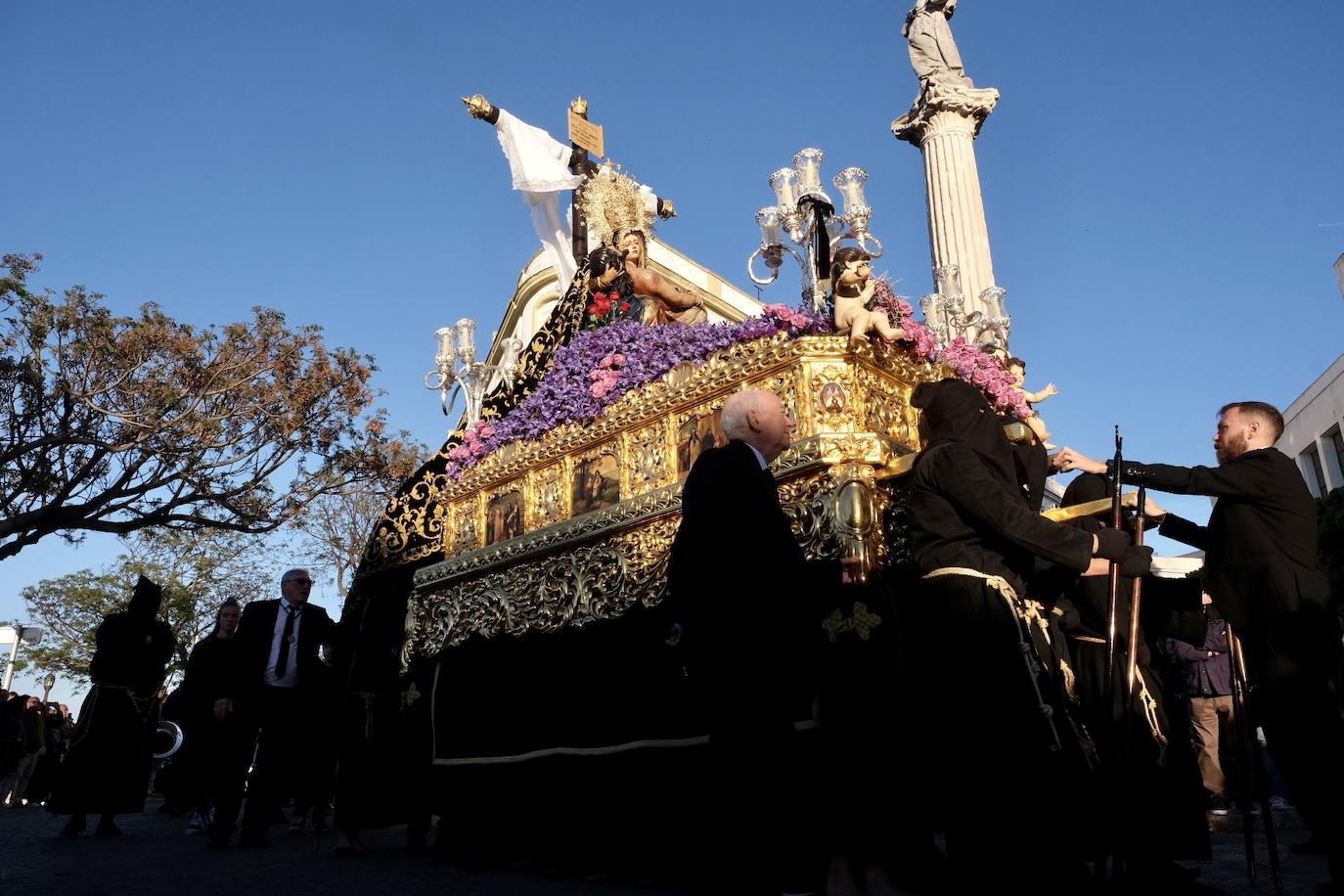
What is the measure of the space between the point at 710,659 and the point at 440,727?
3.62 m

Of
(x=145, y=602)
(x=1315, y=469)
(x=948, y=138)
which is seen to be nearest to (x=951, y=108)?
(x=948, y=138)

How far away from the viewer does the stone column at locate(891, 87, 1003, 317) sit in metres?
19.1

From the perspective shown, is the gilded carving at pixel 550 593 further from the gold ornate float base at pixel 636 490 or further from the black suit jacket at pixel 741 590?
the black suit jacket at pixel 741 590

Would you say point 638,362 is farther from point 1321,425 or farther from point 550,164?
point 1321,425

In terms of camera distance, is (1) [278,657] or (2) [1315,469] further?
(2) [1315,469]

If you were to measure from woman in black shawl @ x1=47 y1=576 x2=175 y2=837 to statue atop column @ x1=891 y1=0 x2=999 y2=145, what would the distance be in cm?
1774

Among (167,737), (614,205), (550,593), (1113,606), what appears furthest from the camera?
(167,737)

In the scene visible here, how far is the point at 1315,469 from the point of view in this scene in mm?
33375

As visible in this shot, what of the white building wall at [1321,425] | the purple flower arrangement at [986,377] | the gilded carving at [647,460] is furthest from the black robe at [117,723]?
the white building wall at [1321,425]

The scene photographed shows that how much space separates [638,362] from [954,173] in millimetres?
16040

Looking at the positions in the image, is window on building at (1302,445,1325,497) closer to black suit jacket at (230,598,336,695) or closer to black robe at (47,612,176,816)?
black suit jacket at (230,598,336,695)

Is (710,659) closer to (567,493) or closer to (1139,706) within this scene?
(1139,706)

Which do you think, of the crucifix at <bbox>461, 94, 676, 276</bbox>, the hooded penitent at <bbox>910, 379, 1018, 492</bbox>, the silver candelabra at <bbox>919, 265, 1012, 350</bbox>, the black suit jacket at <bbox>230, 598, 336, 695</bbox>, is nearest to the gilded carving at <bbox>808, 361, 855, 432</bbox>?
the hooded penitent at <bbox>910, 379, 1018, 492</bbox>

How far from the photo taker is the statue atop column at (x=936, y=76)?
2066cm
